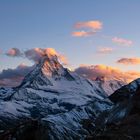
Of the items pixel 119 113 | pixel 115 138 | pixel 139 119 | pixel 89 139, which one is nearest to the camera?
pixel 115 138

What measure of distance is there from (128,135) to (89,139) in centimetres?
1105

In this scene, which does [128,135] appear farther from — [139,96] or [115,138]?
[139,96]

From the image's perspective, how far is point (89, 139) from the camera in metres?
119

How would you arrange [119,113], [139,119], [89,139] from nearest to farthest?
[89,139]
[139,119]
[119,113]

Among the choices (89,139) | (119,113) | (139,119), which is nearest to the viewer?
(89,139)

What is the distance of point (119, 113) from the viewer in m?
196

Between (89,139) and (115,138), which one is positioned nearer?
(115,138)

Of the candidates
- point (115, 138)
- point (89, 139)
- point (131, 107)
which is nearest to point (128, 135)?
point (115, 138)

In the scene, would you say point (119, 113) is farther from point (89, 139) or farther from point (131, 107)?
point (89, 139)

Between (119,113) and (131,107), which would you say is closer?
(131,107)

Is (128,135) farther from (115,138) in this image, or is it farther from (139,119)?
(139,119)

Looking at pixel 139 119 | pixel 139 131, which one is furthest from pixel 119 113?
pixel 139 131

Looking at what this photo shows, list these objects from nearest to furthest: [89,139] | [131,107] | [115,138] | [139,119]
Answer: [115,138] < [89,139] < [139,119] < [131,107]

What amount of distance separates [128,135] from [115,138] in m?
3.18
